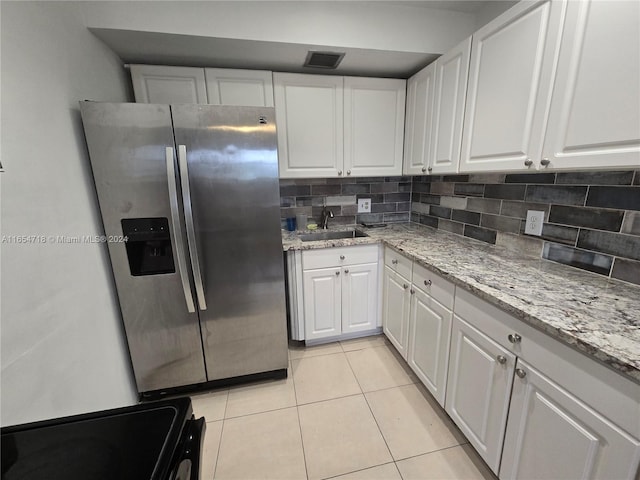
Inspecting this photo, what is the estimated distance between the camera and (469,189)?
191 cm

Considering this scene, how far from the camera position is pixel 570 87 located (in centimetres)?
100

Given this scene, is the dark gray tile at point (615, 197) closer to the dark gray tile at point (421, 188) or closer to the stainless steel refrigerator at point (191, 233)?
the dark gray tile at point (421, 188)

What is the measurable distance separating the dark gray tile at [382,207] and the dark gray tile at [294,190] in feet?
2.11

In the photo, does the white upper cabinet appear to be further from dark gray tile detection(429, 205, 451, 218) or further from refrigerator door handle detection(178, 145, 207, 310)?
refrigerator door handle detection(178, 145, 207, 310)

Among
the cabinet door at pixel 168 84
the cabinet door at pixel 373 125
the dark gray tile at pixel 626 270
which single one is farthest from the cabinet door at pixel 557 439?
the cabinet door at pixel 168 84

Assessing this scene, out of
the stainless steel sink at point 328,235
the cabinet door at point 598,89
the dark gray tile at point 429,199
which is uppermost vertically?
the cabinet door at point 598,89

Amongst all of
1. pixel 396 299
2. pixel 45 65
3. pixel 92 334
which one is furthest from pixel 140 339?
pixel 396 299

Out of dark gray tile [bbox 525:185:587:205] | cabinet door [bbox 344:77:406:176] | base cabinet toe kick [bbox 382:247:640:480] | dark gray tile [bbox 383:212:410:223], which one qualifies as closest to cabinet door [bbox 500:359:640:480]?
base cabinet toe kick [bbox 382:247:640:480]

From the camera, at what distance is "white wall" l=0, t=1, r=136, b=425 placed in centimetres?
90

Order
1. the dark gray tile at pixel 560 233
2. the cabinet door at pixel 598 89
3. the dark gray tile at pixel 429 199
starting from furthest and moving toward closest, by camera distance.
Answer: the dark gray tile at pixel 429 199 < the dark gray tile at pixel 560 233 < the cabinet door at pixel 598 89

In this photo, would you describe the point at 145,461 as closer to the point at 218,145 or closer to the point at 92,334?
the point at 92,334

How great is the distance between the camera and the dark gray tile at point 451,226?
6.53 ft

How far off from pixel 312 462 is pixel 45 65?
2151mm

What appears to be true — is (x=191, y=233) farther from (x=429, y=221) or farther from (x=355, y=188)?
(x=429, y=221)
